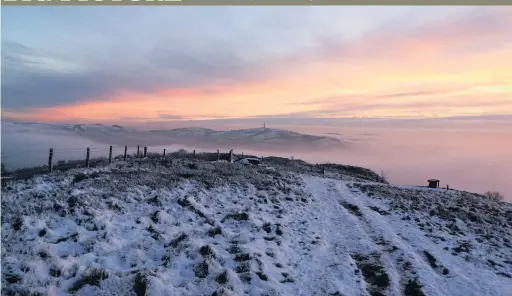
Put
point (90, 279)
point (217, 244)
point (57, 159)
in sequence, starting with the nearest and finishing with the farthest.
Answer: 1. point (90, 279)
2. point (217, 244)
3. point (57, 159)

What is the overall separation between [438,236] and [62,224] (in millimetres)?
16032

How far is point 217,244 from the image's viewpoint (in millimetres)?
12148

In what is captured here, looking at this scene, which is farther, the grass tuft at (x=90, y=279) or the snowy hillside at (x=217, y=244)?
the snowy hillside at (x=217, y=244)

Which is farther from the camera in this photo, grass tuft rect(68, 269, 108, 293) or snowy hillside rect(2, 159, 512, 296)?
snowy hillside rect(2, 159, 512, 296)

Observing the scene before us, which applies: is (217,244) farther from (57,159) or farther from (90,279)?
(57,159)

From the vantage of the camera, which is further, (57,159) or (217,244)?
(57,159)

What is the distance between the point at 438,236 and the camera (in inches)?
658

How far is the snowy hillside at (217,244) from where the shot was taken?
8.98 metres

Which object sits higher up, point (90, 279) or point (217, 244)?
point (90, 279)

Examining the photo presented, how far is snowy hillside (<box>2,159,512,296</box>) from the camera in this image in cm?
898

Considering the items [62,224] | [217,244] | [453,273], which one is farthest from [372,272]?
[62,224]

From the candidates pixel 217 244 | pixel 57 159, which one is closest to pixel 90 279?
pixel 217 244

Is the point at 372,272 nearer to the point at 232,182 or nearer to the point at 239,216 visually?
the point at 239,216

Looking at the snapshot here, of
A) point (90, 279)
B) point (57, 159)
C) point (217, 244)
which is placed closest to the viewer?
point (90, 279)
